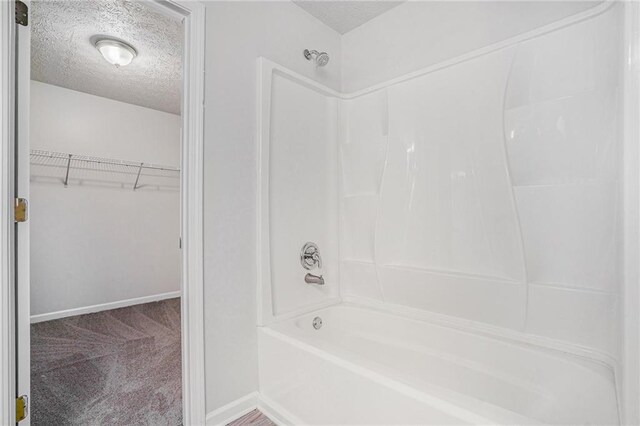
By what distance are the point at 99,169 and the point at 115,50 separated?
1.64 m

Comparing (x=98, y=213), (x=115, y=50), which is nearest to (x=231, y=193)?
(x=115, y=50)

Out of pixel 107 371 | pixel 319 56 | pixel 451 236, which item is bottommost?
pixel 107 371

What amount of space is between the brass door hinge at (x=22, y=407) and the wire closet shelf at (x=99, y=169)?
2942 mm

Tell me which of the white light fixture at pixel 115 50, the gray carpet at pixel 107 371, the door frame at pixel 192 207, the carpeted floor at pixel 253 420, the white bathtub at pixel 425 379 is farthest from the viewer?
the white light fixture at pixel 115 50

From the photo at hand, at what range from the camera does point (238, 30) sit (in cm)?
177

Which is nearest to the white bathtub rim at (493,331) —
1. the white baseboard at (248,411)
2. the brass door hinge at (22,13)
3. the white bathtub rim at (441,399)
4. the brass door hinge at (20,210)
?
the white bathtub rim at (441,399)

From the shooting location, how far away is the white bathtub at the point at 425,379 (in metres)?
1.13

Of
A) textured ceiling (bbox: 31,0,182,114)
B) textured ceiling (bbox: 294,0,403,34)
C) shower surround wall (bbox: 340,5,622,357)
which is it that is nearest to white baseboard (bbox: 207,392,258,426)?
shower surround wall (bbox: 340,5,622,357)

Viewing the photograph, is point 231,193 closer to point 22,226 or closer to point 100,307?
point 22,226

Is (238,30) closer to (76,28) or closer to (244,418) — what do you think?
(76,28)

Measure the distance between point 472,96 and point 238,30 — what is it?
1380mm

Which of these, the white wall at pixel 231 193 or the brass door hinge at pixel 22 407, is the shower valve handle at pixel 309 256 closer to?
the white wall at pixel 231 193

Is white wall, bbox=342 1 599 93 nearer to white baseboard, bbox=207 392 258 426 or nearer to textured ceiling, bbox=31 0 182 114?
textured ceiling, bbox=31 0 182 114

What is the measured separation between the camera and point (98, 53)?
110 inches
